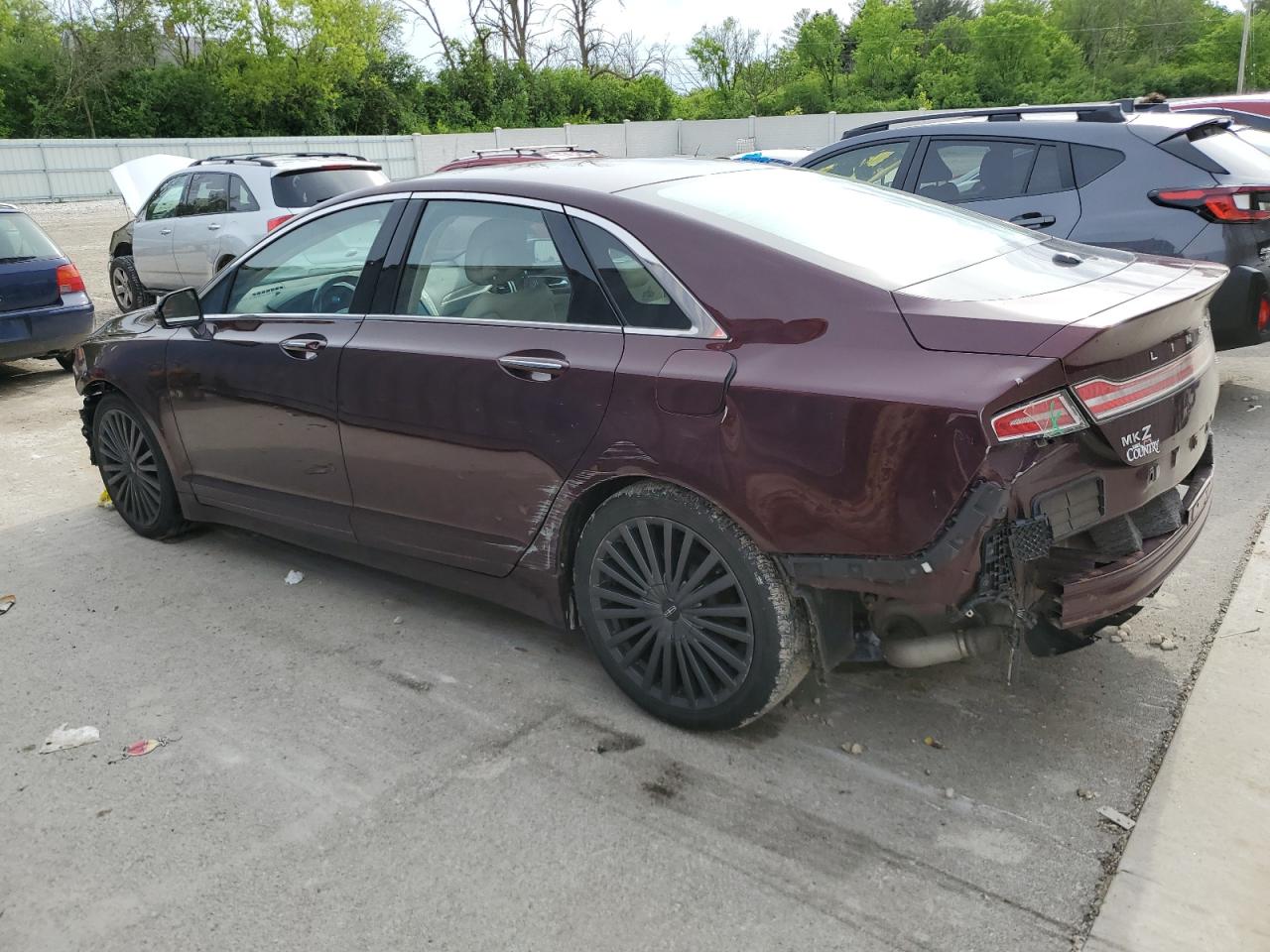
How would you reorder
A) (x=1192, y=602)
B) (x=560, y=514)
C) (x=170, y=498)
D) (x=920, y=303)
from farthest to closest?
(x=170, y=498) < (x=1192, y=602) < (x=560, y=514) < (x=920, y=303)

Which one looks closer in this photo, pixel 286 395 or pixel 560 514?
pixel 560 514

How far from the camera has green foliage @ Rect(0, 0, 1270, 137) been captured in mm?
42000

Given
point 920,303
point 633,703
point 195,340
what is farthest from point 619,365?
point 195,340

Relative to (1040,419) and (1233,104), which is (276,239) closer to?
(1040,419)

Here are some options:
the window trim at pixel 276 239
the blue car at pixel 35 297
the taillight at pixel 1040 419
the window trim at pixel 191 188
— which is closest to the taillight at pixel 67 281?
the blue car at pixel 35 297

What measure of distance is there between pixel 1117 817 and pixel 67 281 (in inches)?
352

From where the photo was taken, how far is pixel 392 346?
3854 millimetres

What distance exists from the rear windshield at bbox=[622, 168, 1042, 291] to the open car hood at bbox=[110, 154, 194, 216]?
1453 cm

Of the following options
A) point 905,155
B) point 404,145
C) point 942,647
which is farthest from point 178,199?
point 404,145

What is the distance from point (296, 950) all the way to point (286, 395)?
2312mm

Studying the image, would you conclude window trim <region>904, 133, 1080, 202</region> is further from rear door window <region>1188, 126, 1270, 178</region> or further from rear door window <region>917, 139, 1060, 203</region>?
rear door window <region>1188, 126, 1270, 178</region>

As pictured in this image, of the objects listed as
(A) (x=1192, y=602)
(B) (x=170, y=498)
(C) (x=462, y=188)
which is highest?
(C) (x=462, y=188)

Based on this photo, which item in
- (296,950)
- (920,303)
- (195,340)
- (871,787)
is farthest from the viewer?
(195,340)

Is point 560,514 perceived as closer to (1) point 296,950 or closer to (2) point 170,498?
(1) point 296,950
